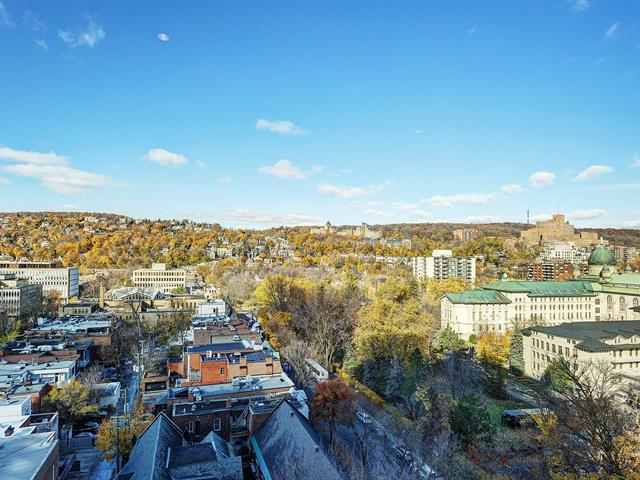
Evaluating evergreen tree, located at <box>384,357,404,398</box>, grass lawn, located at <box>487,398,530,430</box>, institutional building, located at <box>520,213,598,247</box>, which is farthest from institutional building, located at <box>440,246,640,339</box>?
institutional building, located at <box>520,213,598,247</box>

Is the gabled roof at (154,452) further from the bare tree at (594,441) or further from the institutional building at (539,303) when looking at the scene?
the institutional building at (539,303)

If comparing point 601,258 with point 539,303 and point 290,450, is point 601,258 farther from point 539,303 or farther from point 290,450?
point 290,450

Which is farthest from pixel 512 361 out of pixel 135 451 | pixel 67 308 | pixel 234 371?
pixel 67 308

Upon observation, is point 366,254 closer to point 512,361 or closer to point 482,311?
point 482,311

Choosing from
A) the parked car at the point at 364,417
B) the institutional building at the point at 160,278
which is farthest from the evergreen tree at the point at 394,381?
the institutional building at the point at 160,278

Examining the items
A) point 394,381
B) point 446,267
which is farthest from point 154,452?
point 446,267

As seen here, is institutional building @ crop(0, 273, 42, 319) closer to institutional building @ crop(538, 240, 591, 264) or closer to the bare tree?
the bare tree
